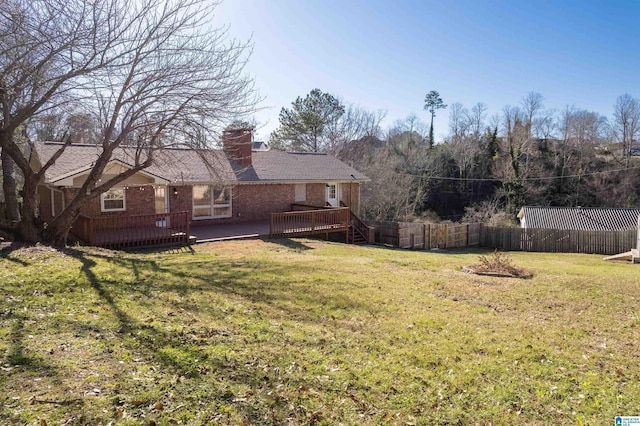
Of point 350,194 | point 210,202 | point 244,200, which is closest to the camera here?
point 210,202

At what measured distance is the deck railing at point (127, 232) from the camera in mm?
14156

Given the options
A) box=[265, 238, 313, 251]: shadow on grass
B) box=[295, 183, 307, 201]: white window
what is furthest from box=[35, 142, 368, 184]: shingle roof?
box=[265, 238, 313, 251]: shadow on grass

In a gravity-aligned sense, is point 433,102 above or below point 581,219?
above

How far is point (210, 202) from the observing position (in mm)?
20406

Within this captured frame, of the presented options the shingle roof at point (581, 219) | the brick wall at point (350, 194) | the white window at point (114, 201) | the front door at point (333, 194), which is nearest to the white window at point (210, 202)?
the white window at point (114, 201)

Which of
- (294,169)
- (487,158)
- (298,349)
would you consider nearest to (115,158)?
(294,169)

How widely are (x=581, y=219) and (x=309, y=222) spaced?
21.3 m

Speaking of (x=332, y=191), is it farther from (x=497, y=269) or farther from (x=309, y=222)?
(x=497, y=269)

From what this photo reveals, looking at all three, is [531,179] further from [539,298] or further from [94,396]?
[94,396]

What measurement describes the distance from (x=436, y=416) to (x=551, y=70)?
3875 centimetres

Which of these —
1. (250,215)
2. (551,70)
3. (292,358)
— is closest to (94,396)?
(292,358)

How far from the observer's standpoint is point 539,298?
920cm

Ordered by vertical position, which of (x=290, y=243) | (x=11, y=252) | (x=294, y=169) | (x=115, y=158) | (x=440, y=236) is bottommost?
(x=440, y=236)

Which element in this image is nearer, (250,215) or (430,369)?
(430,369)
